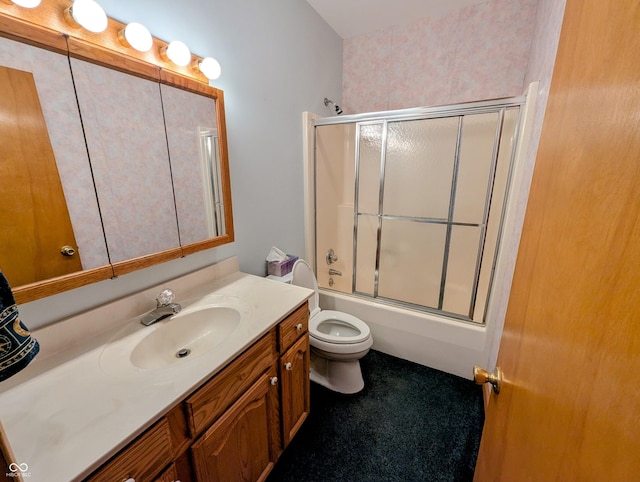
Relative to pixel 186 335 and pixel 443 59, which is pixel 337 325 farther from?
pixel 443 59

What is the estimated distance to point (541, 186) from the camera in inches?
23.7

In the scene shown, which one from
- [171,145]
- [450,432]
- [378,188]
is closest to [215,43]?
[171,145]

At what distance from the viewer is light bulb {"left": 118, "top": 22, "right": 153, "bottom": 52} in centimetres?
97

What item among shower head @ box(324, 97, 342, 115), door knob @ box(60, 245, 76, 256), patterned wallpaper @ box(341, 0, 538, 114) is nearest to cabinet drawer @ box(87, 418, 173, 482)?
door knob @ box(60, 245, 76, 256)

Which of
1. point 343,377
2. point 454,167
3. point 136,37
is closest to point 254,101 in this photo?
Answer: point 136,37

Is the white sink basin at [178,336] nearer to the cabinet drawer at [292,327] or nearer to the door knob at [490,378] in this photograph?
the cabinet drawer at [292,327]

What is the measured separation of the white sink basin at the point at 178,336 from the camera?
3.04 ft

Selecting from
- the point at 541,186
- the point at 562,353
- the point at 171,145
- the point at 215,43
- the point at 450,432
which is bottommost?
the point at 450,432

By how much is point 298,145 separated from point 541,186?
167 cm

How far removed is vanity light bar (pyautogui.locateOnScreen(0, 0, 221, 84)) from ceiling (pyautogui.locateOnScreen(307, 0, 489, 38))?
4.10ft

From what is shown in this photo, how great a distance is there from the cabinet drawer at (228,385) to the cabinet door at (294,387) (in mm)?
132

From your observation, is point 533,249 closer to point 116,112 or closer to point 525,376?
point 525,376

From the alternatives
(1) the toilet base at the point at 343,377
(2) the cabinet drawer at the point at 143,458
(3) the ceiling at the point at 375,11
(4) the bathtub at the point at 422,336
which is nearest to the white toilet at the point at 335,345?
(1) the toilet base at the point at 343,377

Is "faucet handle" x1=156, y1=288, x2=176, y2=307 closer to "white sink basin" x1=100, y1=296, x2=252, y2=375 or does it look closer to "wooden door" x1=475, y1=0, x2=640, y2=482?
"white sink basin" x1=100, y1=296, x2=252, y2=375
